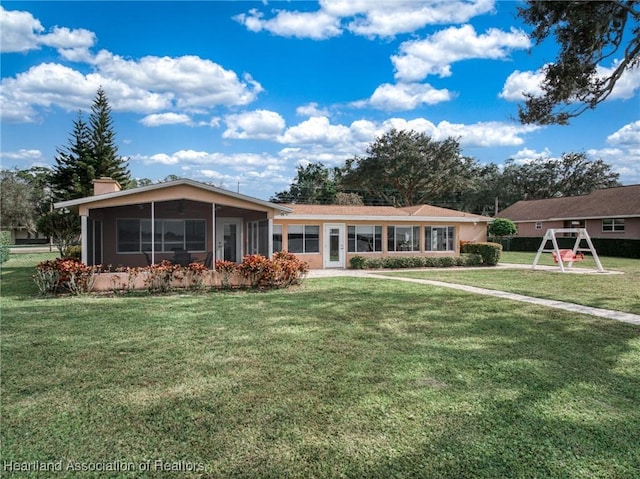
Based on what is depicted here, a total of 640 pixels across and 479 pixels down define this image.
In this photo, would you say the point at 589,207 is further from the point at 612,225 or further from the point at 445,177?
the point at 445,177

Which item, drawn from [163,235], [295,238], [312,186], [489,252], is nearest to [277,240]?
[295,238]

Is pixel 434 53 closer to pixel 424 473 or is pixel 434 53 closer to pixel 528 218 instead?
pixel 424 473

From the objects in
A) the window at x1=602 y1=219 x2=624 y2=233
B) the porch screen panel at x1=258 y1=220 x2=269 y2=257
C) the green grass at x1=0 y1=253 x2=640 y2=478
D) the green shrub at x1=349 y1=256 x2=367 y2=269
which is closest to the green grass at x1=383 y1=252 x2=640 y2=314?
the green grass at x1=0 y1=253 x2=640 y2=478

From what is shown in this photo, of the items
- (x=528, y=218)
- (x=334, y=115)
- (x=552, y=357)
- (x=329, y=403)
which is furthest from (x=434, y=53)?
(x=528, y=218)

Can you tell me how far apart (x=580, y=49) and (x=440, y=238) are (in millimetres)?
12825

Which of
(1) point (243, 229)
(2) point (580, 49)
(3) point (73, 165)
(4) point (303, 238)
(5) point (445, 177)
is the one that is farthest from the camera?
(5) point (445, 177)

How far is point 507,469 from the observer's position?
286 centimetres

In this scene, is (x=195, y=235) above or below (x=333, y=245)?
above

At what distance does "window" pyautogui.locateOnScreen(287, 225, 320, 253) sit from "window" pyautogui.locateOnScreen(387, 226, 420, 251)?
13.0 ft

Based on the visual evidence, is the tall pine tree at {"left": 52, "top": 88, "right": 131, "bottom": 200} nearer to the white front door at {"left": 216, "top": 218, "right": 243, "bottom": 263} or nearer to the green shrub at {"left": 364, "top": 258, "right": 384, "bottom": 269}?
the white front door at {"left": 216, "top": 218, "right": 243, "bottom": 263}

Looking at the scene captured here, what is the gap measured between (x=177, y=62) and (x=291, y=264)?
8.53m

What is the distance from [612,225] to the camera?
28.9 metres

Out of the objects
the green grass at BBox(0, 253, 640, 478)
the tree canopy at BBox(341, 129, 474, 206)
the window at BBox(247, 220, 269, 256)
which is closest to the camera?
the green grass at BBox(0, 253, 640, 478)

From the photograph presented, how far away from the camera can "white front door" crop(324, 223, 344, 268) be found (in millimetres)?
19141
